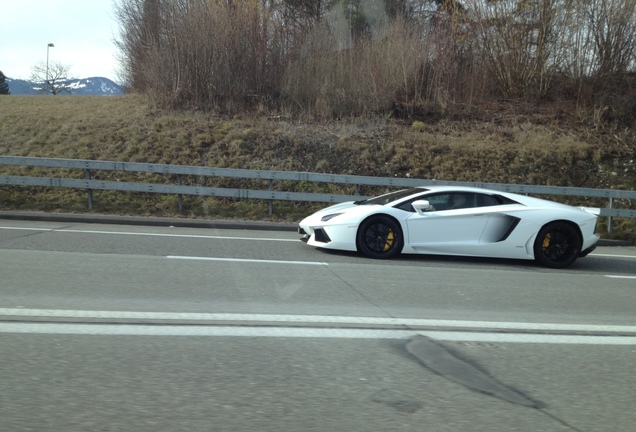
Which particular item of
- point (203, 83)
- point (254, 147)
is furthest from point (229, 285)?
point (203, 83)

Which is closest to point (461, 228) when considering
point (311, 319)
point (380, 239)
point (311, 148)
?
point (380, 239)

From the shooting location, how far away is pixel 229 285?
25.2ft

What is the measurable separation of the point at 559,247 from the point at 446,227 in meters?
1.94

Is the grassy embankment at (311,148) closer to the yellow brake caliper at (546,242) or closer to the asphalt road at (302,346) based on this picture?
the yellow brake caliper at (546,242)

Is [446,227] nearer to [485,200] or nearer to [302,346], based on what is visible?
[485,200]

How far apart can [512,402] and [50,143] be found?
17126 millimetres

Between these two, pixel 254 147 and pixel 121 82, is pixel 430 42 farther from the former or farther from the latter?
pixel 121 82

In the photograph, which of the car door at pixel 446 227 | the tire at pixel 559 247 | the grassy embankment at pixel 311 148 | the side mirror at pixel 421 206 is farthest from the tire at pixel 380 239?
the grassy embankment at pixel 311 148

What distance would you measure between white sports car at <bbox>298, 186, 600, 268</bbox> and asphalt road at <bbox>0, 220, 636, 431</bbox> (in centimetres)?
75

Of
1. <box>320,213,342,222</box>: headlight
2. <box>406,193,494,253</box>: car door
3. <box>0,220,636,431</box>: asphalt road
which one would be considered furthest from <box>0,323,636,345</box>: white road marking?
<box>320,213,342,222</box>: headlight

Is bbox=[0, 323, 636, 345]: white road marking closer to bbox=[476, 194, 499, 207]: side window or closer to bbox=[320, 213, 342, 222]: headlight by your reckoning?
bbox=[476, 194, 499, 207]: side window

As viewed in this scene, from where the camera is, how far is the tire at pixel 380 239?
404 inches

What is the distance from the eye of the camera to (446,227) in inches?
404

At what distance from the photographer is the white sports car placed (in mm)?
10242
